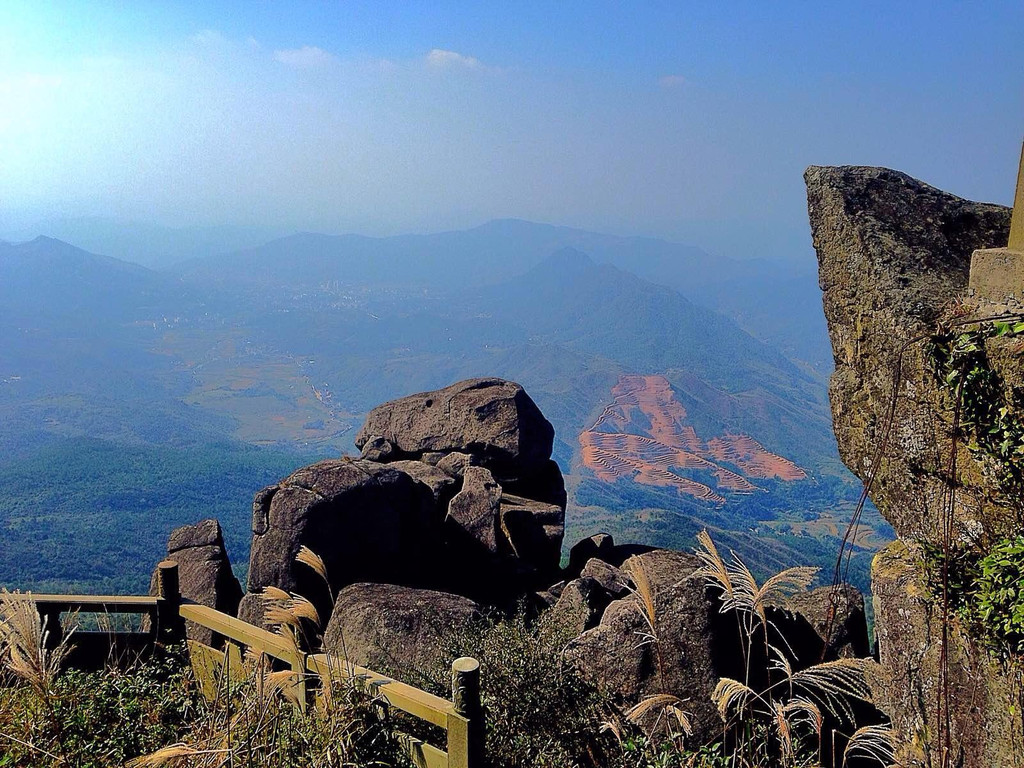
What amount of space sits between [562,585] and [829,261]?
881 centimetres

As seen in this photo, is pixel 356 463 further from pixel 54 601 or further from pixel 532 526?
pixel 54 601

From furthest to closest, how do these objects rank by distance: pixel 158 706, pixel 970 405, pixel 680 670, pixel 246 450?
pixel 246 450
pixel 680 670
pixel 158 706
pixel 970 405

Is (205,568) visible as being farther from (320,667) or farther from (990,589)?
(990,589)

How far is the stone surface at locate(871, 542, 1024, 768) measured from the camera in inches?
196

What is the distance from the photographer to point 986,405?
4840 mm

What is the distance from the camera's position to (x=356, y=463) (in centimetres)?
1404

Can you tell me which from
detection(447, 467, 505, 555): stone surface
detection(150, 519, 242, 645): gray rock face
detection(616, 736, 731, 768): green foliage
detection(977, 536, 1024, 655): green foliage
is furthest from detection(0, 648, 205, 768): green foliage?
detection(447, 467, 505, 555): stone surface

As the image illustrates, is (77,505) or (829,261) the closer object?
(829,261)

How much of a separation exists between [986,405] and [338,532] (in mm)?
9884

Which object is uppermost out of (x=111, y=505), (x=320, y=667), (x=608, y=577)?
(x=320, y=667)

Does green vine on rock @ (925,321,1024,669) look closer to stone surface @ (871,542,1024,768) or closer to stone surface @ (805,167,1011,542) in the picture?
stone surface @ (805,167,1011,542)

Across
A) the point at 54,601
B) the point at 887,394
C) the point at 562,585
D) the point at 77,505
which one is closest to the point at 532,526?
the point at 562,585

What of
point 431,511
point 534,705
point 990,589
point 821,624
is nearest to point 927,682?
point 990,589

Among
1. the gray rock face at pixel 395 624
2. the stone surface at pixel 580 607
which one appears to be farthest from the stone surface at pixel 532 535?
the gray rock face at pixel 395 624
